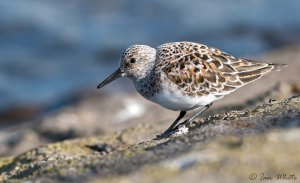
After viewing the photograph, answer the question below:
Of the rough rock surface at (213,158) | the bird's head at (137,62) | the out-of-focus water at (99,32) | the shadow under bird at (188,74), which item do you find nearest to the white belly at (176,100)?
the shadow under bird at (188,74)

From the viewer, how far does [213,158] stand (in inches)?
177

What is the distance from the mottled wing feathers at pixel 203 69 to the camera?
23.1 feet

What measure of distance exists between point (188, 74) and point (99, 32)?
12.9m

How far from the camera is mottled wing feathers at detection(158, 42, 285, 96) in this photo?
23.1 feet

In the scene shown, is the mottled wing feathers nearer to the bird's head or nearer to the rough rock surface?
the bird's head

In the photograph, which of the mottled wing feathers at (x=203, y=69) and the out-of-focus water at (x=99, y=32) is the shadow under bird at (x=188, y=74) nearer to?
the mottled wing feathers at (x=203, y=69)

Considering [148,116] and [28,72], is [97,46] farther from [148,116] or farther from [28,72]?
[148,116]

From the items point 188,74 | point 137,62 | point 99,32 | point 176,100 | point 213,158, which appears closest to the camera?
point 213,158

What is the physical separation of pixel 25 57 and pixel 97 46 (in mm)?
2032

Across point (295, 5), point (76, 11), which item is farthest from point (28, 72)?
point (295, 5)

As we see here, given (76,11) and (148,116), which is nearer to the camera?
(148,116)

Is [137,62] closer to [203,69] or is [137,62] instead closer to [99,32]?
[203,69]

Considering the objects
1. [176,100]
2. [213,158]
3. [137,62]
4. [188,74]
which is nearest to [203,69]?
[188,74]

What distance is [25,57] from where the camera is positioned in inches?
724
